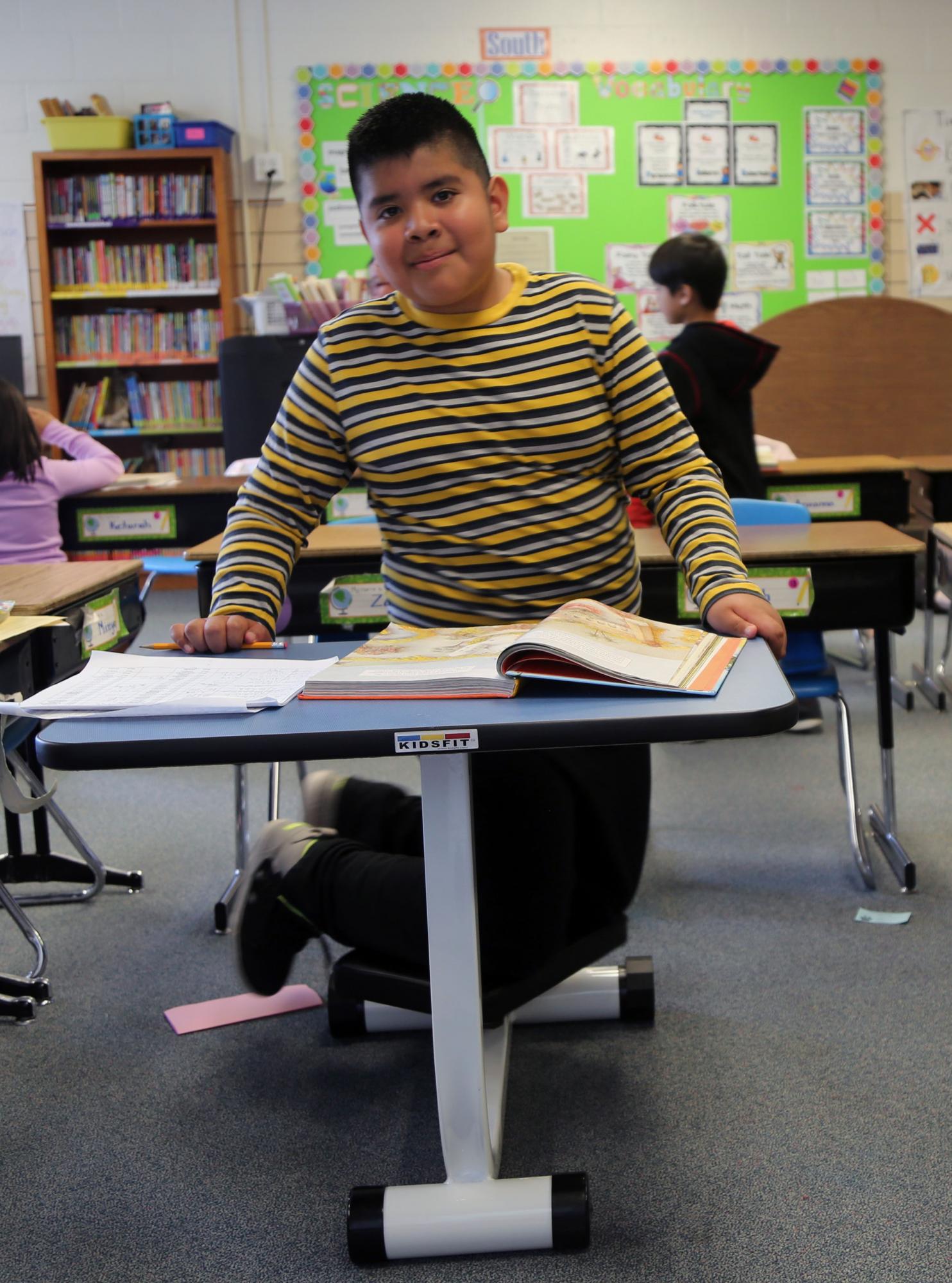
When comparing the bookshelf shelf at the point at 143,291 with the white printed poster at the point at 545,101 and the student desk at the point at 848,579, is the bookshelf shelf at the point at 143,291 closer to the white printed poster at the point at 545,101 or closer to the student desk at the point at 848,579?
the white printed poster at the point at 545,101

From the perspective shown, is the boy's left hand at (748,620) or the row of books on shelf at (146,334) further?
the row of books on shelf at (146,334)

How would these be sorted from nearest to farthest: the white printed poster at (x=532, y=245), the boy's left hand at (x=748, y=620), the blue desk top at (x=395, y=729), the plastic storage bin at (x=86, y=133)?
the blue desk top at (x=395, y=729)
the boy's left hand at (x=748, y=620)
the plastic storage bin at (x=86, y=133)
the white printed poster at (x=532, y=245)

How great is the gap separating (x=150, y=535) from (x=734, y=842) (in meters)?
1.81

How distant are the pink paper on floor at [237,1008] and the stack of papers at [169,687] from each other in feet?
2.58

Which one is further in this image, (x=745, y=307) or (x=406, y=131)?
(x=745, y=307)

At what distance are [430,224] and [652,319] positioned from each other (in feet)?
15.2

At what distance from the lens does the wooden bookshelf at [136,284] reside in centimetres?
545

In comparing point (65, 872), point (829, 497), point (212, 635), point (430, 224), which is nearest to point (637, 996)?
point (212, 635)

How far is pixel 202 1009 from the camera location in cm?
184

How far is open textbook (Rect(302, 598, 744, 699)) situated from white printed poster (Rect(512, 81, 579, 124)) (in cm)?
501

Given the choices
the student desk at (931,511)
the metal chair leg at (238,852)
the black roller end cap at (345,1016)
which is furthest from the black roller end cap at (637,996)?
the student desk at (931,511)

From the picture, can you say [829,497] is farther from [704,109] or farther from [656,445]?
[704,109]

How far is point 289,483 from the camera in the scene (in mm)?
1450

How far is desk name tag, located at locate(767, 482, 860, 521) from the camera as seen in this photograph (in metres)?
3.62
